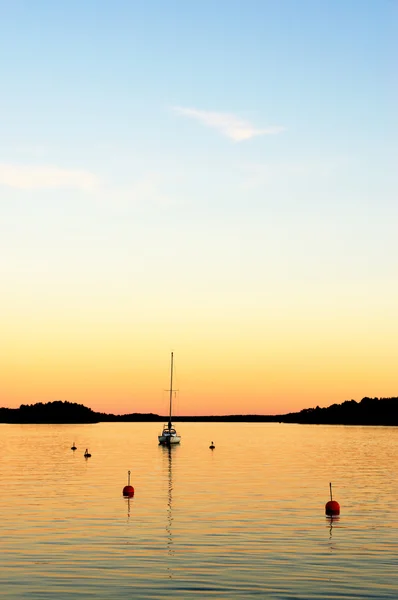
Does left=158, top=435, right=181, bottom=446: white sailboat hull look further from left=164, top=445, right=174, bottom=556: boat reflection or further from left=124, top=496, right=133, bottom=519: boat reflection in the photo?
left=124, top=496, right=133, bottom=519: boat reflection

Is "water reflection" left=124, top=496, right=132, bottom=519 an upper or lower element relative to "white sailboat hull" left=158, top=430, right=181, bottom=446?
lower

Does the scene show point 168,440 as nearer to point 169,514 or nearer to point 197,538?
point 169,514

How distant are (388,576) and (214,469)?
72281 mm

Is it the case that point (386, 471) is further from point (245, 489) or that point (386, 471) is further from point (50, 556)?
point (50, 556)

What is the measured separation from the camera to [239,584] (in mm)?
34375

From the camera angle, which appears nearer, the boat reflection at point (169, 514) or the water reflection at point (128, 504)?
the boat reflection at point (169, 514)

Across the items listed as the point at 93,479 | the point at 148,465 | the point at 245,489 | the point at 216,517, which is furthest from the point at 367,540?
the point at 148,465

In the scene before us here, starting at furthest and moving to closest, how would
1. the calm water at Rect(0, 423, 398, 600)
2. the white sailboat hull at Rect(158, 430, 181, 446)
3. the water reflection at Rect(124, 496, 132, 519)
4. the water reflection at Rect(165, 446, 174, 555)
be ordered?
the white sailboat hull at Rect(158, 430, 181, 446)
the water reflection at Rect(124, 496, 132, 519)
the water reflection at Rect(165, 446, 174, 555)
the calm water at Rect(0, 423, 398, 600)

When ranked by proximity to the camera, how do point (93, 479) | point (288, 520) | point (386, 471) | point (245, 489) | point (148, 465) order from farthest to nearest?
point (148, 465) < point (386, 471) < point (93, 479) < point (245, 489) < point (288, 520)

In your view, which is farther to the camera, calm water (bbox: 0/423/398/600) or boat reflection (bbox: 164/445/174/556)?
boat reflection (bbox: 164/445/174/556)

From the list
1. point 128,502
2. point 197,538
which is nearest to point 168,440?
point 128,502

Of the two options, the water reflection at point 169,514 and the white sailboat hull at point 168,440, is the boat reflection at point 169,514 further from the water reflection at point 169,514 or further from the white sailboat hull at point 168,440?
the white sailboat hull at point 168,440

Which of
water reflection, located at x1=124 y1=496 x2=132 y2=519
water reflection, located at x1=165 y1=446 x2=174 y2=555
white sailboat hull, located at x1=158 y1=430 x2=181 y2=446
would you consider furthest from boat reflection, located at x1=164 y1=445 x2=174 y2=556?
white sailboat hull, located at x1=158 y1=430 x2=181 y2=446

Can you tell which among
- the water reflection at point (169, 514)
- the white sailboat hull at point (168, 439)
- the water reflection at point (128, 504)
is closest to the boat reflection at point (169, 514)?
the water reflection at point (169, 514)
